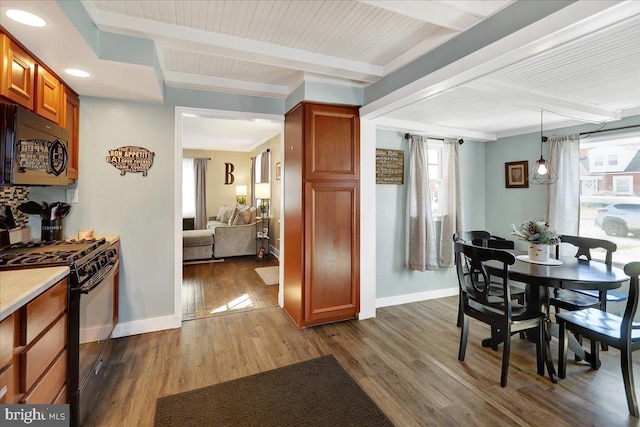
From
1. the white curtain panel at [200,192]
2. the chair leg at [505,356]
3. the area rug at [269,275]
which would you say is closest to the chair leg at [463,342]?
the chair leg at [505,356]

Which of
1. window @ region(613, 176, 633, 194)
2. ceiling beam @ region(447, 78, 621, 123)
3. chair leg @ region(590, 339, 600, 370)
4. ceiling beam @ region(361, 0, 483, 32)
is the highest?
ceiling beam @ region(361, 0, 483, 32)

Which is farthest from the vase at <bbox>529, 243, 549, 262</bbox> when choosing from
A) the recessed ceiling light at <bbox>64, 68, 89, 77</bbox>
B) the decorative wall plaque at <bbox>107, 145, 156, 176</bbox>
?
the recessed ceiling light at <bbox>64, 68, 89, 77</bbox>

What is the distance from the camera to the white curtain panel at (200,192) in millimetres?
8180

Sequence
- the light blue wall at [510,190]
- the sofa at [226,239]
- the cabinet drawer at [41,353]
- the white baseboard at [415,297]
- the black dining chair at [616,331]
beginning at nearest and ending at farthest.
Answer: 1. the cabinet drawer at [41,353]
2. the black dining chair at [616,331]
3. the white baseboard at [415,297]
4. the light blue wall at [510,190]
5. the sofa at [226,239]

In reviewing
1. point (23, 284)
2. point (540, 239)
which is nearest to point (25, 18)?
point (23, 284)

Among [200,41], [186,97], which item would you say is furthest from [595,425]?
[186,97]

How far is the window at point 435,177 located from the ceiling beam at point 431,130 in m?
0.22

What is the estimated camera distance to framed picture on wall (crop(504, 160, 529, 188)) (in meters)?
4.20

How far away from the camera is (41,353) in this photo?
1.38 metres

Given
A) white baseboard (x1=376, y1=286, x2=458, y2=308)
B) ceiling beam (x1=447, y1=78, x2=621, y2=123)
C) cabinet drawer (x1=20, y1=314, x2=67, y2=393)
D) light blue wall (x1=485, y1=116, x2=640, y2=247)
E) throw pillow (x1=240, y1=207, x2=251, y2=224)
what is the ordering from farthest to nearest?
1. throw pillow (x1=240, y1=207, x2=251, y2=224)
2. light blue wall (x1=485, y1=116, x2=640, y2=247)
3. white baseboard (x1=376, y1=286, x2=458, y2=308)
4. ceiling beam (x1=447, y1=78, x2=621, y2=123)
5. cabinet drawer (x1=20, y1=314, x2=67, y2=393)

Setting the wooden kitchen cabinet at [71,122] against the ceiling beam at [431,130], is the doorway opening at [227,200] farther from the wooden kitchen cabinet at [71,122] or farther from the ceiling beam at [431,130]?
the ceiling beam at [431,130]

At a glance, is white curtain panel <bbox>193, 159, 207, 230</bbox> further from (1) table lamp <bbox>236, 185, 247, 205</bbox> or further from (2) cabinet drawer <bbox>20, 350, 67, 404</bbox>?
(2) cabinet drawer <bbox>20, 350, 67, 404</bbox>

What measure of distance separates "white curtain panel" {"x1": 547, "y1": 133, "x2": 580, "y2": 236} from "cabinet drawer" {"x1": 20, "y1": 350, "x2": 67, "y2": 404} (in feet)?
16.0

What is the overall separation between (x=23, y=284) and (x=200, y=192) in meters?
7.17
